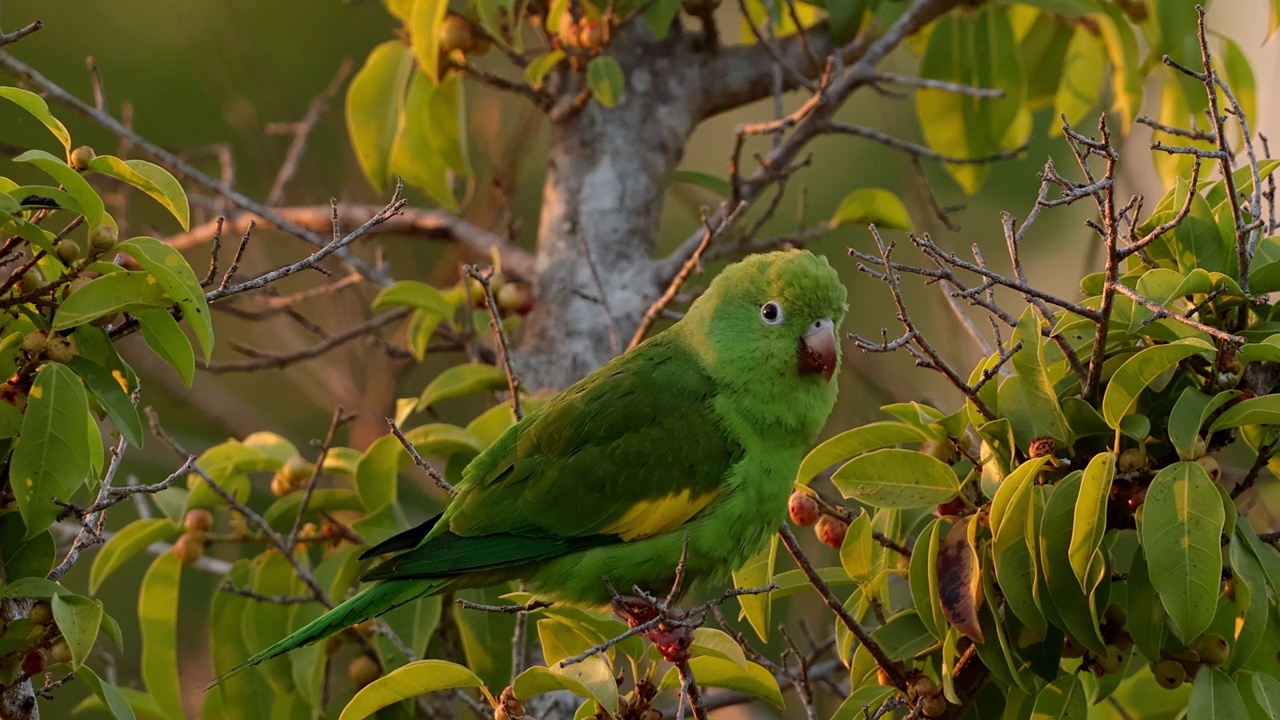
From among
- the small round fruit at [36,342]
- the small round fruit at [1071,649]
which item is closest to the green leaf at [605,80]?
the small round fruit at [36,342]

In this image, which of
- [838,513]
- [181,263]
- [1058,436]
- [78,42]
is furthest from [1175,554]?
[78,42]

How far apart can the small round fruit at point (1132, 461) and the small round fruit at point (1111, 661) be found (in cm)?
33

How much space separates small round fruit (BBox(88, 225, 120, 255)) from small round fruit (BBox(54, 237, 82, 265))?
1.5 inches

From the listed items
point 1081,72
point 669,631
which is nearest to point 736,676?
point 669,631

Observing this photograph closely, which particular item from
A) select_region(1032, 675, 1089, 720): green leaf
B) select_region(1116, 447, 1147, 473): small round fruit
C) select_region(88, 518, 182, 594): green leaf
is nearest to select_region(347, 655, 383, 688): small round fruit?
select_region(88, 518, 182, 594): green leaf

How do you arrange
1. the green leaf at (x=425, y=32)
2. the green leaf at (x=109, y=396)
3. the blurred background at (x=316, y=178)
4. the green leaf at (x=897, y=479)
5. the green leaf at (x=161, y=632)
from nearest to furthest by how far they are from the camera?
the green leaf at (x=109, y=396)
the green leaf at (x=897, y=479)
the green leaf at (x=161, y=632)
the green leaf at (x=425, y=32)
the blurred background at (x=316, y=178)

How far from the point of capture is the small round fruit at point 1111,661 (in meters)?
2.05

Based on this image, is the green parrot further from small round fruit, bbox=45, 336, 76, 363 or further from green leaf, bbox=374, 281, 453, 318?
small round fruit, bbox=45, 336, 76, 363

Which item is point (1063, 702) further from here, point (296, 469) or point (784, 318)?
point (296, 469)

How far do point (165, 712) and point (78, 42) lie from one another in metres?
6.21

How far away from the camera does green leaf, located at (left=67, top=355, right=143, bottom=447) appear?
1965 mm

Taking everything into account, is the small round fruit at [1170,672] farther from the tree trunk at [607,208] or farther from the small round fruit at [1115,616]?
the tree trunk at [607,208]

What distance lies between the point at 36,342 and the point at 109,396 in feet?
0.45

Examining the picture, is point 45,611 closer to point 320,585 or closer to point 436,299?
point 320,585
